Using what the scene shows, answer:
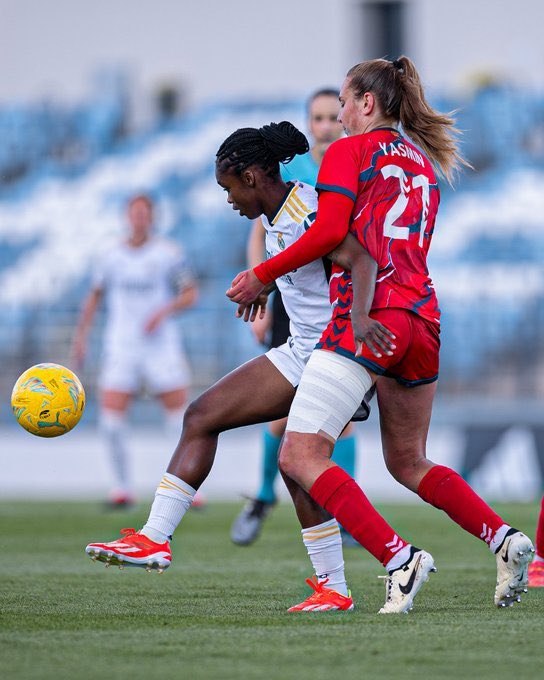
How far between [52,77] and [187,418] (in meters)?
20.8

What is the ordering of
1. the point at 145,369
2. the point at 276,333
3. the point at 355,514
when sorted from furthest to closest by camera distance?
the point at 145,369 → the point at 276,333 → the point at 355,514

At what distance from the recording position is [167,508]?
4.99 metres

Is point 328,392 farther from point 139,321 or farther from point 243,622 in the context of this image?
point 139,321

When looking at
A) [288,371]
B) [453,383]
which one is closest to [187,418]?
[288,371]

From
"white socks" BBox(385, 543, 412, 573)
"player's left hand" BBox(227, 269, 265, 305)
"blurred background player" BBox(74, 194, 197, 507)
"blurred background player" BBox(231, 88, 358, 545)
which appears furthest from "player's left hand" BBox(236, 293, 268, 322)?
"blurred background player" BBox(74, 194, 197, 507)

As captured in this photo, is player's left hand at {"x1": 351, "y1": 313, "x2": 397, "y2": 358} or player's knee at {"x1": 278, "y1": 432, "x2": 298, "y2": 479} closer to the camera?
player's left hand at {"x1": 351, "y1": 313, "x2": 397, "y2": 358}

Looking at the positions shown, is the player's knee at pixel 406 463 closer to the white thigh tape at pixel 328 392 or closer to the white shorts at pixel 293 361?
the white thigh tape at pixel 328 392

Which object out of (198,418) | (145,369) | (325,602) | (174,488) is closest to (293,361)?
(198,418)

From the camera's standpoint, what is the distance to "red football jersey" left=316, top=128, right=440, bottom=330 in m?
4.53

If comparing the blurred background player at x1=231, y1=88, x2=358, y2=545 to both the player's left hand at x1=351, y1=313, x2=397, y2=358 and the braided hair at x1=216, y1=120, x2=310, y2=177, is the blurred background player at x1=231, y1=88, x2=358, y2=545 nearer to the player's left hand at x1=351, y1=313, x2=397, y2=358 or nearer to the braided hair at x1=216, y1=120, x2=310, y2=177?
the braided hair at x1=216, y1=120, x2=310, y2=177

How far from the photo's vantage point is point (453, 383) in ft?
51.5

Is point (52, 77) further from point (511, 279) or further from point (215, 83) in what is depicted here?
point (511, 279)

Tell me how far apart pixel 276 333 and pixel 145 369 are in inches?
157

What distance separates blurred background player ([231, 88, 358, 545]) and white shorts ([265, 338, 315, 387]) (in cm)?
178
